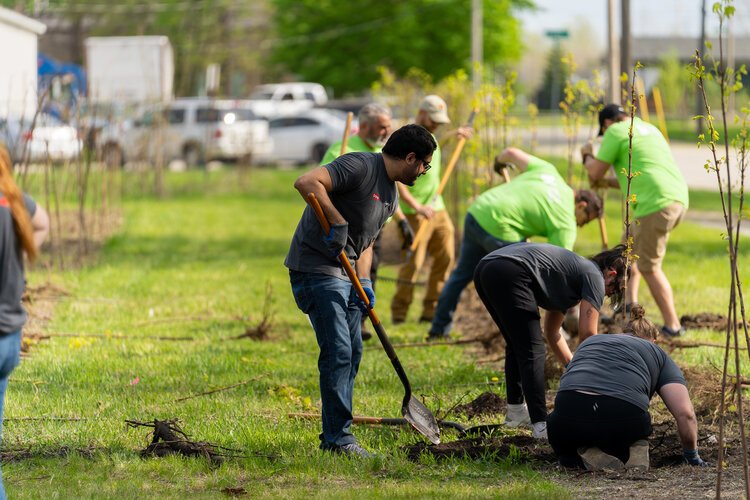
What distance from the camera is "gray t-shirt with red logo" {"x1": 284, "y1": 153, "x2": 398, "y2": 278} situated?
570cm

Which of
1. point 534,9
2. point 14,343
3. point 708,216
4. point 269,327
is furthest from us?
point 534,9

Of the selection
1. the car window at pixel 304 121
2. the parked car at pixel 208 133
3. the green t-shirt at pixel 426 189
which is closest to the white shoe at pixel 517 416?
the green t-shirt at pixel 426 189

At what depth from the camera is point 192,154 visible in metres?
33.7

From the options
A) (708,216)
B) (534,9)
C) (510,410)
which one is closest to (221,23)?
(534,9)

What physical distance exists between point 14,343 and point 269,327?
17.4ft

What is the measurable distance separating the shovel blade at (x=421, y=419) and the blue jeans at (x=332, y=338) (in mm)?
372

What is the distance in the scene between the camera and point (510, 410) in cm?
665

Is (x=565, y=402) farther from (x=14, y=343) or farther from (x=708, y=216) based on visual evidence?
(x=708, y=216)

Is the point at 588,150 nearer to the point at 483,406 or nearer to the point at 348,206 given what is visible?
the point at 483,406

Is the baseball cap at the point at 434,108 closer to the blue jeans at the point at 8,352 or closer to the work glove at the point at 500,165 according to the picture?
the work glove at the point at 500,165

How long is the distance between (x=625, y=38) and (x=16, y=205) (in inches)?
436

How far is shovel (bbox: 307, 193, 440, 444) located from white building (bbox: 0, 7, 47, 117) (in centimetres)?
965

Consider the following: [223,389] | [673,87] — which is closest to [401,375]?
[223,389]

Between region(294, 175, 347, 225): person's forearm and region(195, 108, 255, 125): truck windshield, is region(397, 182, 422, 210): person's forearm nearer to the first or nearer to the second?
region(294, 175, 347, 225): person's forearm
